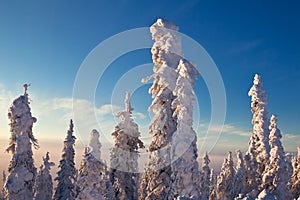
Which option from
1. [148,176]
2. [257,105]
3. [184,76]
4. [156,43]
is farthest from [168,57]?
[257,105]

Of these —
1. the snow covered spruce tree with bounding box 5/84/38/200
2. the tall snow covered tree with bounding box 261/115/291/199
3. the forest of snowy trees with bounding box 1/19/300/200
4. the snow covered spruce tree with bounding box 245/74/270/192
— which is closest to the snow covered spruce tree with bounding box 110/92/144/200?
the forest of snowy trees with bounding box 1/19/300/200

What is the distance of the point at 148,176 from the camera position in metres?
24.2

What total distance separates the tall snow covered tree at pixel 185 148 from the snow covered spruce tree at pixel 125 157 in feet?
40.3

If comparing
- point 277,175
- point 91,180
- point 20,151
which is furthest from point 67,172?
point 277,175

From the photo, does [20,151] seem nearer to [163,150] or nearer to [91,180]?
[91,180]

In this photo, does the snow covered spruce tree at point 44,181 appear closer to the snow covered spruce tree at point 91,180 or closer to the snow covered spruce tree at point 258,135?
the snow covered spruce tree at point 91,180

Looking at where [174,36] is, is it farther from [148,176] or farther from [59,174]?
[59,174]

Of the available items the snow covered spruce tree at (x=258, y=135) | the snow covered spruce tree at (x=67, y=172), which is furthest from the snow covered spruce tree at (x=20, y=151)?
the snow covered spruce tree at (x=258, y=135)

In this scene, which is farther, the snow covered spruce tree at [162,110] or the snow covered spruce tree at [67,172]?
the snow covered spruce tree at [67,172]

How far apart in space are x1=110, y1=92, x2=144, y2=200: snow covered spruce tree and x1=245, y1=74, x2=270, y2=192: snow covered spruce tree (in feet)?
38.9

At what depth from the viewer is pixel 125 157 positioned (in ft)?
105

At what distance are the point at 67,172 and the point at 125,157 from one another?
10.6 meters

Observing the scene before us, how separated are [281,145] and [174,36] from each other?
1500 centimetres

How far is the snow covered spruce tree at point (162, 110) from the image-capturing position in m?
23.5
